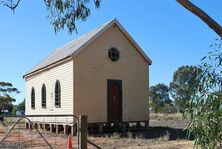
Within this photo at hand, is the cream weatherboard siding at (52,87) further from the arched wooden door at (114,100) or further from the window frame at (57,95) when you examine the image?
the arched wooden door at (114,100)

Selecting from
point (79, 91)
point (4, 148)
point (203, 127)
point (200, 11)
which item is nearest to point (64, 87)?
point (79, 91)

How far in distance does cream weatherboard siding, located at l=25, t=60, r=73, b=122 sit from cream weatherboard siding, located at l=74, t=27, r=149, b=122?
0.60 meters

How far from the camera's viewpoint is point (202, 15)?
9828mm

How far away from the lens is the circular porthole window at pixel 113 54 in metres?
27.5

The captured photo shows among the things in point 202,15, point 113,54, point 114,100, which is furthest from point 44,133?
point 202,15

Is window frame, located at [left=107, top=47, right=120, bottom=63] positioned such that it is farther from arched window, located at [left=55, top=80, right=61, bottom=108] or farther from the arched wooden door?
arched window, located at [left=55, top=80, right=61, bottom=108]

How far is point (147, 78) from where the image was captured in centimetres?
2906

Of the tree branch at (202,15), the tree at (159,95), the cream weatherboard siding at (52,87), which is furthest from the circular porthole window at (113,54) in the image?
the tree at (159,95)

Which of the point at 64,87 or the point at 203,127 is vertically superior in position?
the point at 64,87

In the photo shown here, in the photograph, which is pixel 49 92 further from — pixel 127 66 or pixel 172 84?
pixel 172 84

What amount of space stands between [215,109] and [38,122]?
82.5 ft

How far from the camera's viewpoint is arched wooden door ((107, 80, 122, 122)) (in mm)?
27234

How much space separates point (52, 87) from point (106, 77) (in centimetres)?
426

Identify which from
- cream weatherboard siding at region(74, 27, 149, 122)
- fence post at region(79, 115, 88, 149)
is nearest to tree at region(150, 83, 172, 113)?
cream weatherboard siding at region(74, 27, 149, 122)
